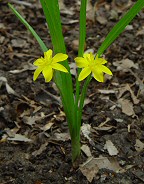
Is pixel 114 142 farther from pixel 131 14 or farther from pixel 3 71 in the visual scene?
pixel 3 71

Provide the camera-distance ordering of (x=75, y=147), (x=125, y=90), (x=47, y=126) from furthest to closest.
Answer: (x=125, y=90) < (x=47, y=126) < (x=75, y=147)

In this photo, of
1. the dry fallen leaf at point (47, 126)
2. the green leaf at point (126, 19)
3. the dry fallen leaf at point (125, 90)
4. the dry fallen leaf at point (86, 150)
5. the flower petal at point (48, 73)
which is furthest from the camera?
the dry fallen leaf at point (125, 90)

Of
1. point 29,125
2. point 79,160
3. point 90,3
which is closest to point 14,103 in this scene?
point 29,125

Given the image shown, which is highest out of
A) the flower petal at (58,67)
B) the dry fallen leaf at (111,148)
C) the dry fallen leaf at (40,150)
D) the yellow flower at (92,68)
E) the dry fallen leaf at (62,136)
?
the flower petal at (58,67)

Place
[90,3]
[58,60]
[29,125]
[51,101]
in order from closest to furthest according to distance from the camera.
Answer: [58,60] < [29,125] < [51,101] < [90,3]

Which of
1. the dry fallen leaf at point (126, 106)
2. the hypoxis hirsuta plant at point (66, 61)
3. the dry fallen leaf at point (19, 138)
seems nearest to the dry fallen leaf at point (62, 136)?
the dry fallen leaf at point (19, 138)

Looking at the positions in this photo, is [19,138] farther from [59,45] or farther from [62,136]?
[59,45]

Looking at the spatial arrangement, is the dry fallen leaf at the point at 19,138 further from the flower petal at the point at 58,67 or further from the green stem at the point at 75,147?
the flower petal at the point at 58,67

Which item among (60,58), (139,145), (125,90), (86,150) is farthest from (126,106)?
(60,58)
